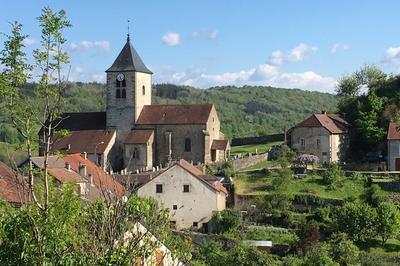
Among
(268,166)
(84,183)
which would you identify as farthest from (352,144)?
(84,183)

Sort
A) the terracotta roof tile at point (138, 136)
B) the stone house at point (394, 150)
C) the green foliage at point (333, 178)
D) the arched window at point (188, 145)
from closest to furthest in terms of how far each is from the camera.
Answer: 1. the green foliage at point (333, 178)
2. the stone house at point (394, 150)
3. the terracotta roof tile at point (138, 136)
4. the arched window at point (188, 145)

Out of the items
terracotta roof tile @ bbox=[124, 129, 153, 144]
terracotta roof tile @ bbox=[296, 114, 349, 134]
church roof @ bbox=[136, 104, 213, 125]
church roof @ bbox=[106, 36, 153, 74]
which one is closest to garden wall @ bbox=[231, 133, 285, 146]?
terracotta roof tile @ bbox=[296, 114, 349, 134]

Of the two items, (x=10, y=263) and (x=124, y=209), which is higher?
(x=124, y=209)

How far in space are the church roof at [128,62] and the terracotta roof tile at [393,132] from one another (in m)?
21.9

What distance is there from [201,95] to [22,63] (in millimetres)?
163971

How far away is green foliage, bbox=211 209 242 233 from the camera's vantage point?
40000 millimetres

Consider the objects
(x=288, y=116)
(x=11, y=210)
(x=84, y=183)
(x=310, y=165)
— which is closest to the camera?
(x=11, y=210)

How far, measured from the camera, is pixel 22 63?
1091cm

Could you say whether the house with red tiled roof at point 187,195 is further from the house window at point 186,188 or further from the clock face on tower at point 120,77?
the clock face on tower at point 120,77

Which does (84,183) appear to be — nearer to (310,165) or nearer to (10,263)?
(310,165)

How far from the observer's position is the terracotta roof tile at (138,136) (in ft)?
186

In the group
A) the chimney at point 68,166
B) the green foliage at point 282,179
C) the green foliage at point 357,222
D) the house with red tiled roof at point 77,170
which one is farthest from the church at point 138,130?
the green foliage at point 357,222

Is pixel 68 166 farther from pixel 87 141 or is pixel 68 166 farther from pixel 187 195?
pixel 87 141

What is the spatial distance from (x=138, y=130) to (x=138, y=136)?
0.94 metres
